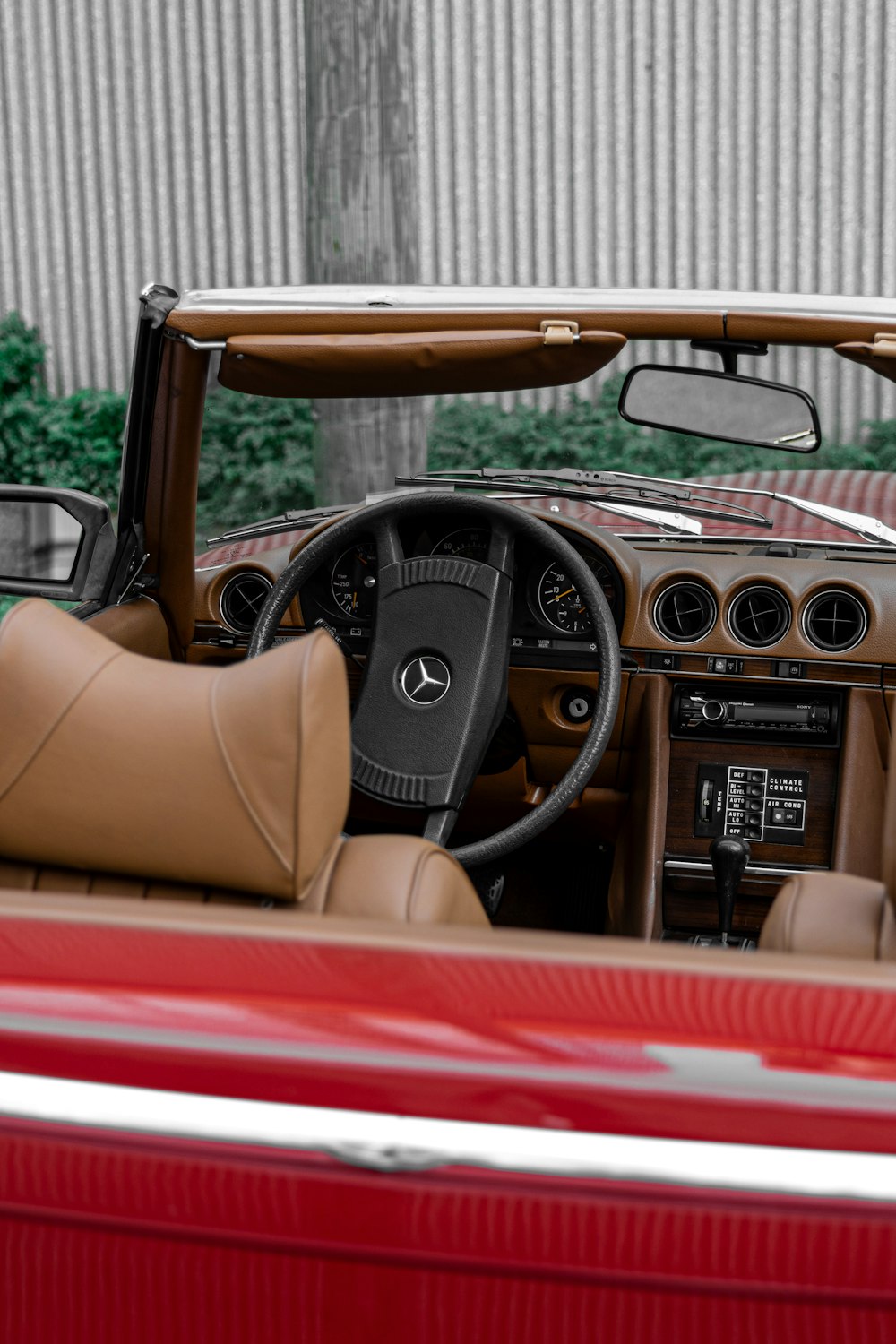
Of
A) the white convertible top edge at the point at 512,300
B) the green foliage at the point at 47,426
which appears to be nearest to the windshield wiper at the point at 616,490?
the white convertible top edge at the point at 512,300

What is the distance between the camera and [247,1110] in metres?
1.11

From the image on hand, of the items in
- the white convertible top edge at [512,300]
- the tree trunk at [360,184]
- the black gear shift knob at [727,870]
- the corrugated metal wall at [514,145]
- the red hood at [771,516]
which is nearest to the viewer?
the white convertible top edge at [512,300]

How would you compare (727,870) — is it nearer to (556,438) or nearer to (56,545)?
(56,545)

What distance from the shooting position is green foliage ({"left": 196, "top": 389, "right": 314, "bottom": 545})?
8.80m

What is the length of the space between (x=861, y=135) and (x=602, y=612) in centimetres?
689

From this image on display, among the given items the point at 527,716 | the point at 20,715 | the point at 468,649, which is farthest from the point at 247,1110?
the point at 527,716

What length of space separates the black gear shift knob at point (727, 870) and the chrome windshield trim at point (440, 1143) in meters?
2.39

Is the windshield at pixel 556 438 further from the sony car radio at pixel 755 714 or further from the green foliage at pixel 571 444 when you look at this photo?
the sony car radio at pixel 755 714

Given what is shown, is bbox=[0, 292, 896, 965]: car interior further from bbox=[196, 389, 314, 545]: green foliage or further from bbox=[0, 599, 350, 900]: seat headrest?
bbox=[196, 389, 314, 545]: green foliage

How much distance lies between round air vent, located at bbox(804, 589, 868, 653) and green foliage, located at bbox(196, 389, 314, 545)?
584 centimetres

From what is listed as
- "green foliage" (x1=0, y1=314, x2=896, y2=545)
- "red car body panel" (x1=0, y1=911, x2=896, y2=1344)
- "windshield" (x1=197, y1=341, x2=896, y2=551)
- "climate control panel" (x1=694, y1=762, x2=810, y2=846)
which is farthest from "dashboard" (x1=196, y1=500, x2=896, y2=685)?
"green foliage" (x1=0, y1=314, x2=896, y2=545)

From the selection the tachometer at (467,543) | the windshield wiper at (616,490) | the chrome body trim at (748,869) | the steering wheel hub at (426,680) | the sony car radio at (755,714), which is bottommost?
the chrome body trim at (748,869)

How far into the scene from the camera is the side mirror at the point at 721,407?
2.52 m

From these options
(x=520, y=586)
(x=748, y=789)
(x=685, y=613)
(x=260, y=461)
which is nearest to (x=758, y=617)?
(x=685, y=613)
